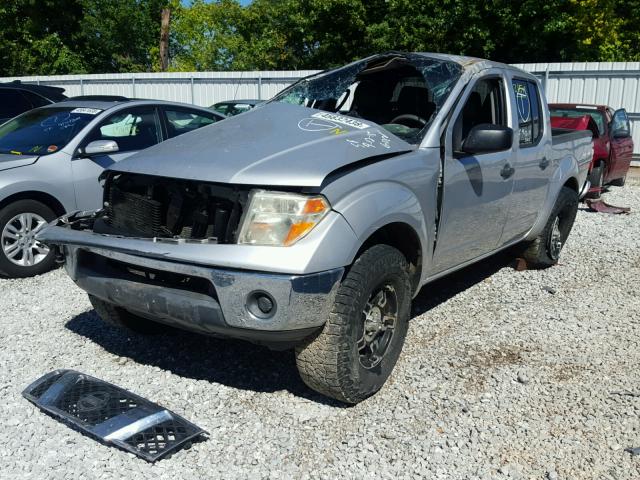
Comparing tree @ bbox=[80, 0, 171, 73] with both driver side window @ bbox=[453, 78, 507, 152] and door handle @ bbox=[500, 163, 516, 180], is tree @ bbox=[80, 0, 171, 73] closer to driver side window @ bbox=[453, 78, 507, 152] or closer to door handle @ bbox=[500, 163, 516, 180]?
driver side window @ bbox=[453, 78, 507, 152]

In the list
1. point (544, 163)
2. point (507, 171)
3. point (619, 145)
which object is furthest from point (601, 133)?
point (507, 171)

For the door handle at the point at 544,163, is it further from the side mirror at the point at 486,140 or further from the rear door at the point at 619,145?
the rear door at the point at 619,145

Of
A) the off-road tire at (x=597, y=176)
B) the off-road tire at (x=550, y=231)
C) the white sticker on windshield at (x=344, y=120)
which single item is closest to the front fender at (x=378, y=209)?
the white sticker on windshield at (x=344, y=120)

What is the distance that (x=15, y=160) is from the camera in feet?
18.7

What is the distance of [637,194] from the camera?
38.1 feet

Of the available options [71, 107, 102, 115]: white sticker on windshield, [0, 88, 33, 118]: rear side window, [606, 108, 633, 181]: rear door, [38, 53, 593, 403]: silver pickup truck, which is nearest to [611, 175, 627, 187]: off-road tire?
[606, 108, 633, 181]: rear door

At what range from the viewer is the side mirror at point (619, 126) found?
10.9 metres

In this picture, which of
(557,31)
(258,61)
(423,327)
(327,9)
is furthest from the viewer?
(258,61)

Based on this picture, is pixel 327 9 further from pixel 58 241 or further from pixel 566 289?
pixel 58 241

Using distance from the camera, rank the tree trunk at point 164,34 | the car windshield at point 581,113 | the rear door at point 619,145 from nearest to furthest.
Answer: the car windshield at point 581,113 < the rear door at point 619,145 < the tree trunk at point 164,34

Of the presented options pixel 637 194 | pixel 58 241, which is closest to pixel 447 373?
pixel 58 241

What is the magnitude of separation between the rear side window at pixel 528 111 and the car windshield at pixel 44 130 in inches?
162

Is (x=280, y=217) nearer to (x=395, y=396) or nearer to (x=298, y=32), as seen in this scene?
(x=395, y=396)

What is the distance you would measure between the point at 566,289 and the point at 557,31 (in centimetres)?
2019
